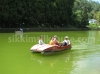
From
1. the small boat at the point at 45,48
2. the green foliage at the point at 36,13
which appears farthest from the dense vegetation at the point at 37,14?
the small boat at the point at 45,48

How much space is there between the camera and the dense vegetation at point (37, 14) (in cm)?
4688

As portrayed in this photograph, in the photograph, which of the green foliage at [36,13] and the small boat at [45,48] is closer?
the small boat at [45,48]

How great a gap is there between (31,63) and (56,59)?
2458 mm

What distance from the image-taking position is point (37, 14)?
5409cm

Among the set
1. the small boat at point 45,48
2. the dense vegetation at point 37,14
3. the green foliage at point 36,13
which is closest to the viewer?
the small boat at point 45,48

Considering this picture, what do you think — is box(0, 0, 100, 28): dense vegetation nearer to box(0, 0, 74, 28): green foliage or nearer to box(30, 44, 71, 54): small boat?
box(0, 0, 74, 28): green foliage

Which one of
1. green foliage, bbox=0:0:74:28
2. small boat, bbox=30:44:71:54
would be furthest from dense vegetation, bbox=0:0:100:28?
small boat, bbox=30:44:71:54

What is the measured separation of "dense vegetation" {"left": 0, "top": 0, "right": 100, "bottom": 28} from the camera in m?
46.9

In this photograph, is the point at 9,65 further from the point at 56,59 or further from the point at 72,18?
the point at 72,18

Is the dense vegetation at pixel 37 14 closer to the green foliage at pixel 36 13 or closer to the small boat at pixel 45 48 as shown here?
the green foliage at pixel 36 13

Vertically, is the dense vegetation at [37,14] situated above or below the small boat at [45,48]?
above

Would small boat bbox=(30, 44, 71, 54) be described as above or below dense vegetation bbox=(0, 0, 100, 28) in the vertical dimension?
below

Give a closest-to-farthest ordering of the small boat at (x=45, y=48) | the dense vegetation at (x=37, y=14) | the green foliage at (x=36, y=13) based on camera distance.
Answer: the small boat at (x=45, y=48)
the green foliage at (x=36, y=13)
the dense vegetation at (x=37, y=14)

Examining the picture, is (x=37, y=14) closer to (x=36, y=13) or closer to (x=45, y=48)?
(x=36, y=13)
